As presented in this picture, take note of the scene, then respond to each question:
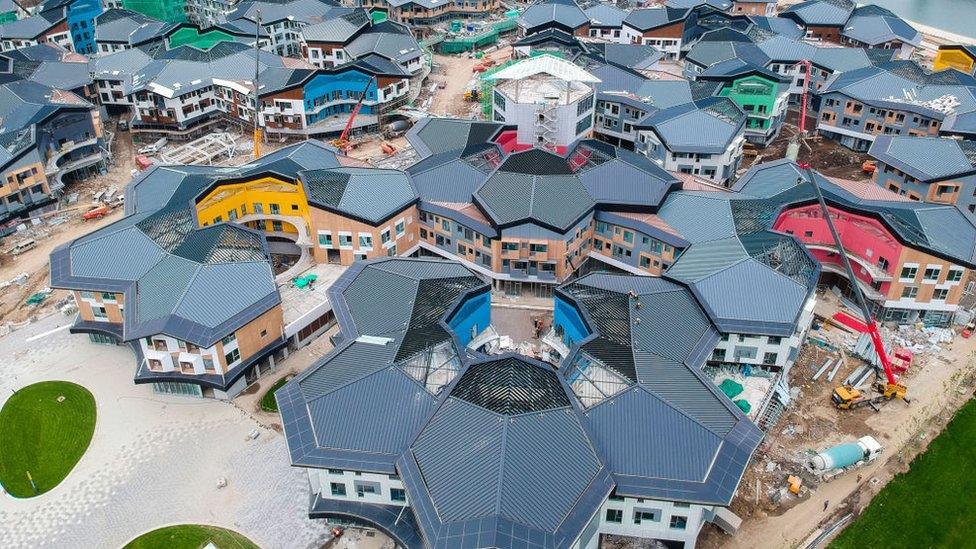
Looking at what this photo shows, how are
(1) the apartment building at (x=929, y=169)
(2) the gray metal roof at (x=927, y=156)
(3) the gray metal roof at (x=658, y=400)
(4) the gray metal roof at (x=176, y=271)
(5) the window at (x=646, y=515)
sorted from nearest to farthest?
1. (3) the gray metal roof at (x=658, y=400)
2. (5) the window at (x=646, y=515)
3. (4) the gray metal roof at (x=176, y=271)
4. (1) the apartment building at (x=929, y=169)
5. (2) the gray metal roof at (x=927, y=156)

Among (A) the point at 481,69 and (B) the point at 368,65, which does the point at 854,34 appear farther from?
(B) the point at 368,65

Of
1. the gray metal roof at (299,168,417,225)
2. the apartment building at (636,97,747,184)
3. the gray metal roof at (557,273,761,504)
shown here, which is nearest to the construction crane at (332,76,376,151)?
the gray metal roof at (299,168,417,225)

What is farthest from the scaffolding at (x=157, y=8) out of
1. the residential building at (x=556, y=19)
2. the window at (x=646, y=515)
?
the window at (x=646, y=515)

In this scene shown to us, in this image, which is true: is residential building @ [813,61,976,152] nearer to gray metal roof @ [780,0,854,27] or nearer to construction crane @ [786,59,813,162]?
construction crane @ [786,59,813,162]

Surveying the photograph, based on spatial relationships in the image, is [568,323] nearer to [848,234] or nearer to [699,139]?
[848,234]

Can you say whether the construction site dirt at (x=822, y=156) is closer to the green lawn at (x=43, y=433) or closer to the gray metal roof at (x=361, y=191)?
the gray metal roof at (x=361, y=191)
